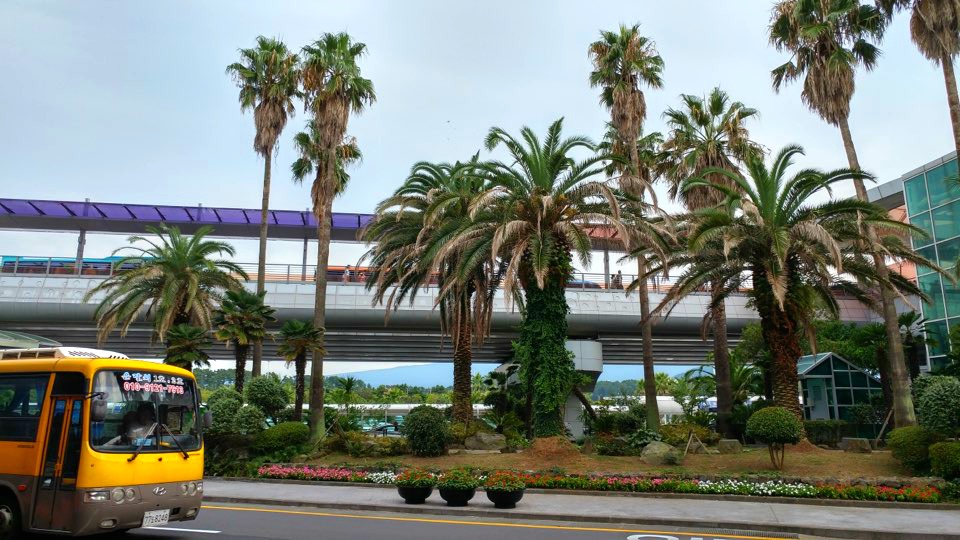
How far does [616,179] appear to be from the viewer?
23.3 m

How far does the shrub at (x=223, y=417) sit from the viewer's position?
2301 cm

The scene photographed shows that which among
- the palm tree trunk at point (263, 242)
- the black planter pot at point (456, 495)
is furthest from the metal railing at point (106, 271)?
the black planter pot at point (456, 495)

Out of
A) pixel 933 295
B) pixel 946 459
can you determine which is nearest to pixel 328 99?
pixel 946 459

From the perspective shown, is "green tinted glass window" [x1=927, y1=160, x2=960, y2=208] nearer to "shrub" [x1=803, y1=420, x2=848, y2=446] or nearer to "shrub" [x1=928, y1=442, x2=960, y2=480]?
"shrub" [x1=803, y1=420, x2=848, y2=446]

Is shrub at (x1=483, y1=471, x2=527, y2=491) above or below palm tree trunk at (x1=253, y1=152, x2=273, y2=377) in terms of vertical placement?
below

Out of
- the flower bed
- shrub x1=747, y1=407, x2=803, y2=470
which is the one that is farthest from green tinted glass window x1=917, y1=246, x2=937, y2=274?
the flower bed

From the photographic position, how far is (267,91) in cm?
3150

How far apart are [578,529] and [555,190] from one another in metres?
12.9

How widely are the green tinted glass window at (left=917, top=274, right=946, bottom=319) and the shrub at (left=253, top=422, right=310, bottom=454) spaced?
2935 centimetres

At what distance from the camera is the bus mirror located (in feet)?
30.9

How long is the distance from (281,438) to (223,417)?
2.12 m

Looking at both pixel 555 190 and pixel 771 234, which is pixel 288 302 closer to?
pixel 555 190

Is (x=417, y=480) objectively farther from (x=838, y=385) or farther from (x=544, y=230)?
(x=838, y=385)

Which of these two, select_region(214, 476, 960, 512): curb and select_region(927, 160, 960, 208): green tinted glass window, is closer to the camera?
select_region(214, 476, 960, 512): curb
